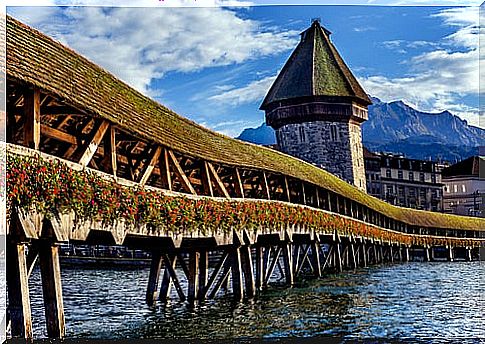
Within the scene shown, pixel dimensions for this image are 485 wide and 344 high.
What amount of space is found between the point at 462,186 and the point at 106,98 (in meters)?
58.9

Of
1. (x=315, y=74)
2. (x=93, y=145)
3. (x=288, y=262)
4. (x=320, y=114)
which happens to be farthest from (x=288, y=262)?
(x=315, y=74)

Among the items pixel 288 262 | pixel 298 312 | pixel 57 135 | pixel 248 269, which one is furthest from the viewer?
pixel 288 262

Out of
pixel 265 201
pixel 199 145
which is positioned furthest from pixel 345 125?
pixel 199 145

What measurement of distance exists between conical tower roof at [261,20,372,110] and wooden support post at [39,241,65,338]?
34.1m

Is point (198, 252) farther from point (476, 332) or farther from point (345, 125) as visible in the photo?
point (345, 125)

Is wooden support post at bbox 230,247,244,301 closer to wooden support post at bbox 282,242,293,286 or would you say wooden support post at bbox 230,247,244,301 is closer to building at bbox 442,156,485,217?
wooden support post at bbox 282,242,293,286

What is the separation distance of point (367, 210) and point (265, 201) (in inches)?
662

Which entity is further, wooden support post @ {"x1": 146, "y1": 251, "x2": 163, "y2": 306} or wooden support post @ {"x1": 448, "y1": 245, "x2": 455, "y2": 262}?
wooden support post @ {"x1": 448, "y1": 245, "x2": 455, "y2": 262}

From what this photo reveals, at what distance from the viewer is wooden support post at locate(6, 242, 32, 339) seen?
862 cm

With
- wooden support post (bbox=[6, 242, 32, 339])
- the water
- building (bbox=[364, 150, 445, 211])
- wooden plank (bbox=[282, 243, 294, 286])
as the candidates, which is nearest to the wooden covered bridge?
wooden support post (bbox=[6, 242, 32, 339])

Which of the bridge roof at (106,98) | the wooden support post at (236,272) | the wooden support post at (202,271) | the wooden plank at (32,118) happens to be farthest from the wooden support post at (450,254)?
the wooden plank at (32,118)

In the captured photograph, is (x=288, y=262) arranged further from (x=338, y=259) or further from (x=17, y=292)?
(x=17, y=292)

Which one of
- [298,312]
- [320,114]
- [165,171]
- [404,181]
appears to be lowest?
[298,312]

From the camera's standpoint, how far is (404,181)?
213 ft
